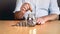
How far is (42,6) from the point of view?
1.92 meters

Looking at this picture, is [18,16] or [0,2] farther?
[0,2]

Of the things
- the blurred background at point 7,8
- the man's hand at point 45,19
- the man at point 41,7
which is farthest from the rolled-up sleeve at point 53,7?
the blurred background at point 7,8

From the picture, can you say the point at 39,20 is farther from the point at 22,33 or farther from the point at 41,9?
the point at 41,9

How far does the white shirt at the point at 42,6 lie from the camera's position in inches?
73.5

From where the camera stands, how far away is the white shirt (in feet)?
6.12

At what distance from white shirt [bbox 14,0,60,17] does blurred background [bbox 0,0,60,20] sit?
0.09 meters

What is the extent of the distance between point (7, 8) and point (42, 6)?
46 centimetres

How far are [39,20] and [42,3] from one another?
64 centimetres

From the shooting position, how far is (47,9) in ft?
6.25

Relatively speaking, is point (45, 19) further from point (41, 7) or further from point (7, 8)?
point (7, 8)

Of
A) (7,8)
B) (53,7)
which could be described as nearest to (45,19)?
(53,7)

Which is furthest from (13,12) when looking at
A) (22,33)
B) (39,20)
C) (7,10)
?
(22,33)

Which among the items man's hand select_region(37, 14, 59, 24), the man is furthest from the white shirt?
man's hand select_region(37, 14, 59, 24)

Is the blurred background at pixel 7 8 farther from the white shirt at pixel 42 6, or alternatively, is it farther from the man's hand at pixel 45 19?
the man's hand at pixel 45 19
